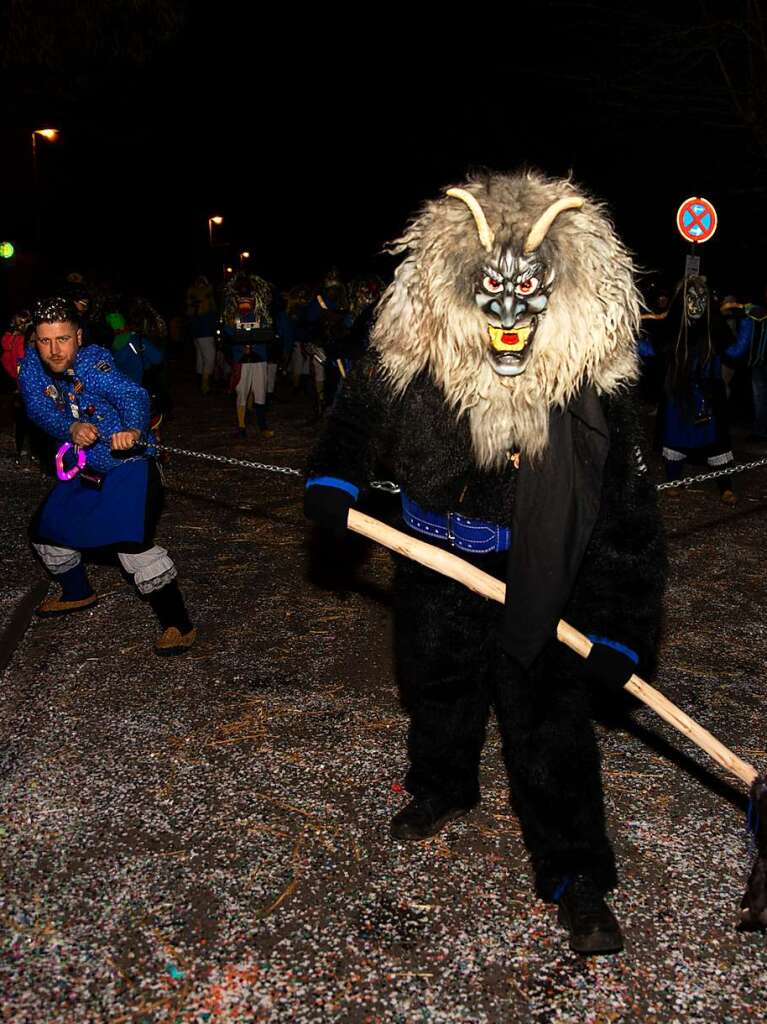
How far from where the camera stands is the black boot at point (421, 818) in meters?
3.49

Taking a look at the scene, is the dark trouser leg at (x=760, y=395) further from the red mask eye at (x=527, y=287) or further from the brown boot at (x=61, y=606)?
the red mask eye at (x=527, y=287)

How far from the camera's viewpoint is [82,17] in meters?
10.5

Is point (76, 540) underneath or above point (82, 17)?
underneath

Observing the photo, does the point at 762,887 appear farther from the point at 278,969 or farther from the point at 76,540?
the point at 76,540

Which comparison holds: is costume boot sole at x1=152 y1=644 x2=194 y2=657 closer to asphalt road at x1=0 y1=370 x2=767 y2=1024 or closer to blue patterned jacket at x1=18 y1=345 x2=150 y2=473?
asphalt road at x1=0 y1=370 x2=767 y2=1024

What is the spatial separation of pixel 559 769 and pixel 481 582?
2.03 feet

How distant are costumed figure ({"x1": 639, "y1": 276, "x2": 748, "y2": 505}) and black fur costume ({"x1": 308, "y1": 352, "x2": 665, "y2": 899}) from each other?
629 cm

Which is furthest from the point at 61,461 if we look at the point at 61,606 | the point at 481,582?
the point at 481,582

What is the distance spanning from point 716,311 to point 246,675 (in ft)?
20.2

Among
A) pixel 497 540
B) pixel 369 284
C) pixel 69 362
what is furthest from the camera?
pixel 369 284

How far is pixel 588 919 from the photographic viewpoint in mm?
2926

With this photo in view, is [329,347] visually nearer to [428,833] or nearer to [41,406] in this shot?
[41,406]

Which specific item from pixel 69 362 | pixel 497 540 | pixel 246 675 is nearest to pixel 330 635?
pixel 246 675

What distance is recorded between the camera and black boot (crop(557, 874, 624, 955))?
2.90 m
